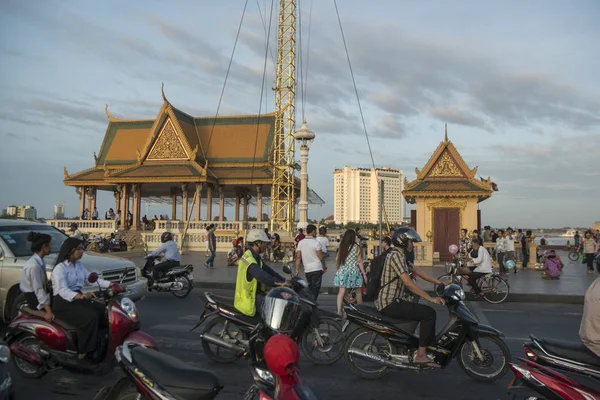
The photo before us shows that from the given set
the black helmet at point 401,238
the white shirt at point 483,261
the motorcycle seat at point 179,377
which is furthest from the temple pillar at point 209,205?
the motorcycle seat at point 179,377

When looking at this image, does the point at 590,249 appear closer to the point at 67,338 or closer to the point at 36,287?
the point at 67,338

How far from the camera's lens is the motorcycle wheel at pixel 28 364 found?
5.29 meters

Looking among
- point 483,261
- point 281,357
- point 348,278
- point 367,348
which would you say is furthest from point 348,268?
point 281,357

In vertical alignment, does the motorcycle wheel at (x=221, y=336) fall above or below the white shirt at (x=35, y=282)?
below

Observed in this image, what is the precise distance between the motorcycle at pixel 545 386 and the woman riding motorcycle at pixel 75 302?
3755 mm

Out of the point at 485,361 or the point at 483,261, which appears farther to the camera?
the point at 483,261

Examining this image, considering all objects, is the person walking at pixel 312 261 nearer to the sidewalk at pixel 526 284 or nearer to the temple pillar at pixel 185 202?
the sidewalk at pixel 526 284

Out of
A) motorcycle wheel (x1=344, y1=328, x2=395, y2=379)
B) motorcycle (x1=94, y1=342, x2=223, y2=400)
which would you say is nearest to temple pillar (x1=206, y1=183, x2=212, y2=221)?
motorcycle wheel (x1=344, y1=328, x2=395, y2=379)

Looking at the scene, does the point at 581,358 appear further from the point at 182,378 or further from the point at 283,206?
the point at 283,206

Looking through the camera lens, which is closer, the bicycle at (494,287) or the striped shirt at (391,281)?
the striped shirt at (391,281)

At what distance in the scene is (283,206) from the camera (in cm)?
3444

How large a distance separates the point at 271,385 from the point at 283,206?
3180 cm

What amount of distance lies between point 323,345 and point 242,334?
962 mm

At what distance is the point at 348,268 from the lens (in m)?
9.02
